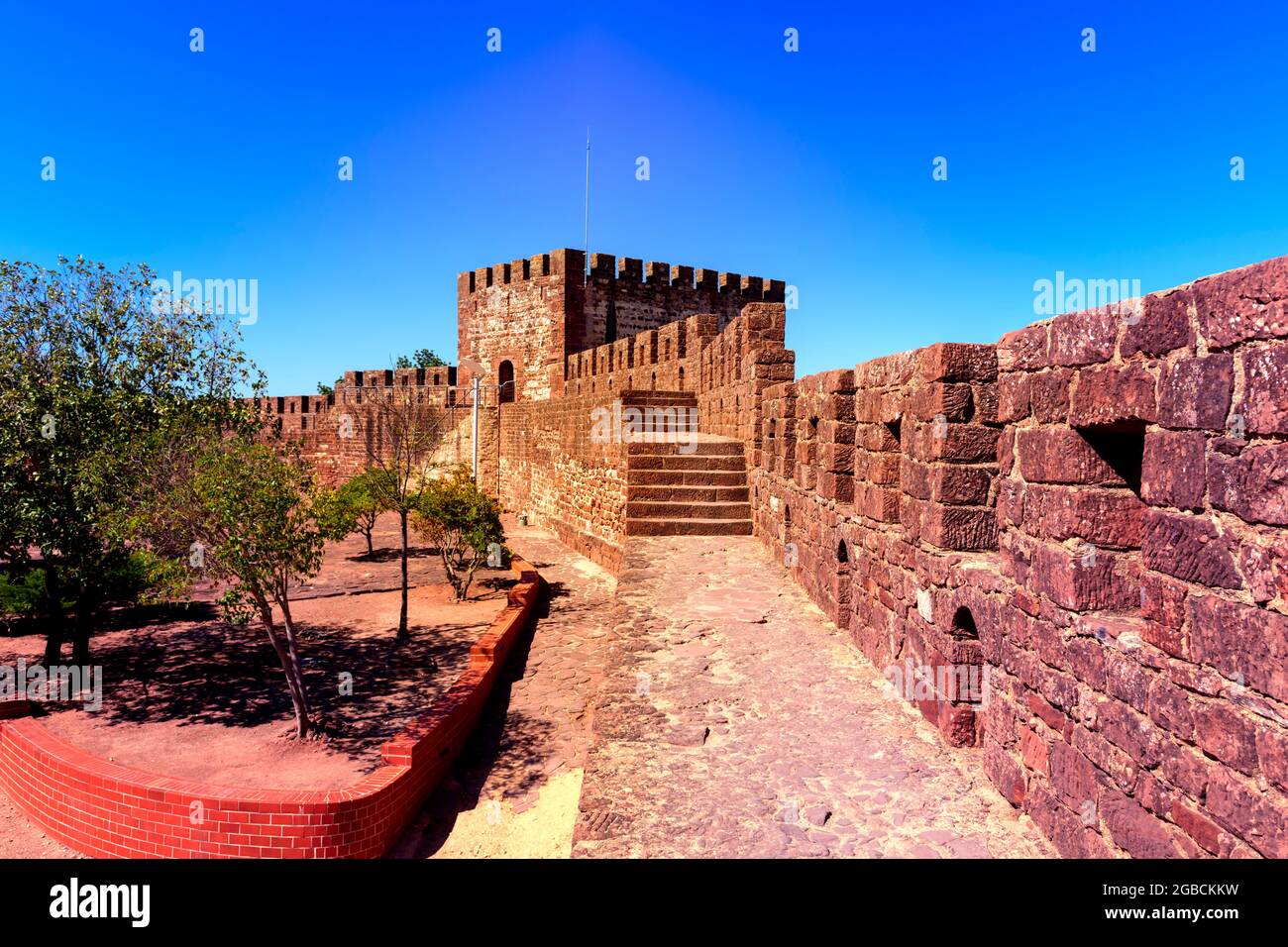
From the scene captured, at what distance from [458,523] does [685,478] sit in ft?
14.5

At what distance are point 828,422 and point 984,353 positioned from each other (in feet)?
8.05

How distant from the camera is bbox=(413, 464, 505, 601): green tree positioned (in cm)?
1312

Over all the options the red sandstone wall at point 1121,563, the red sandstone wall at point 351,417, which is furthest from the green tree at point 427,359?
the red sandstone wall at point 1121,563

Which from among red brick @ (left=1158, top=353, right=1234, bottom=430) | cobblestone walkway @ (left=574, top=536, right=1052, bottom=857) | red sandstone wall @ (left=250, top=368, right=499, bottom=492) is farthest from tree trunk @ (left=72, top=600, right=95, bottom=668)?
red sandstone wall @ (left=250, top=368, right=499, bottom=492)

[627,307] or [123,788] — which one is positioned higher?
[627,307]

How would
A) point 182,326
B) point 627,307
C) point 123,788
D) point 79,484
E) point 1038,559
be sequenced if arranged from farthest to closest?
point 627,307 < point 182,326 < point 79,484 < point 123,788 < point 1038,559

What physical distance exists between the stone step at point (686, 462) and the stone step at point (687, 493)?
49 centimetres

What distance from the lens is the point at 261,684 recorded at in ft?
30.8

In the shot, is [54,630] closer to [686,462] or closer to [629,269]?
[686,462]

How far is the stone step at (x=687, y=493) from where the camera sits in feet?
36.9

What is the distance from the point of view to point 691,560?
9.09 m
